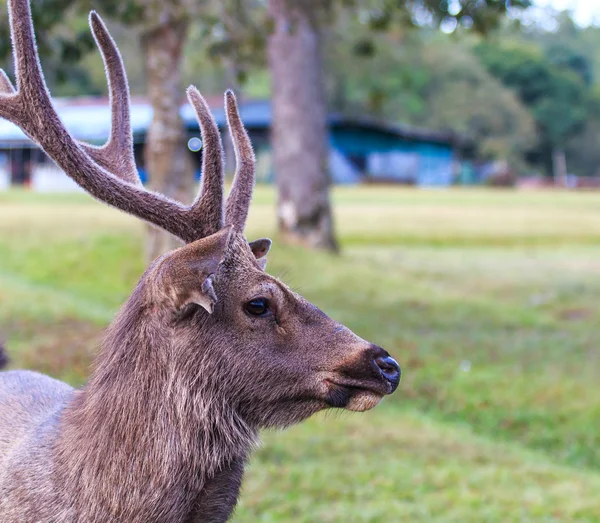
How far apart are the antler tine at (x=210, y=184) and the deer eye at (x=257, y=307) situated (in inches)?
12.5

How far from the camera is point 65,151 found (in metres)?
3.11

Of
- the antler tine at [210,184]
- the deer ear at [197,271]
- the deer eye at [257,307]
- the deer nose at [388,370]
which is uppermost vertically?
the antler tine at [210,184]

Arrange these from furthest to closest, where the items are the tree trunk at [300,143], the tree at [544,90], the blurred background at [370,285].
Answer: the tree at [544,90] < the tree trunk at [300,143] < the blurred background at [370,285]

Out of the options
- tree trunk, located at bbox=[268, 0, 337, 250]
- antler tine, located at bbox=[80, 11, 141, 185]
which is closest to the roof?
tree trunk, located at bbox=[268, 0, 337, 250]

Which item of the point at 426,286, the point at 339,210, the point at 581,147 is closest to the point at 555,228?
the point at 339,210

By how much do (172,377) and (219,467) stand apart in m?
0.32

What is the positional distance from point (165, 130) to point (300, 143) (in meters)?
3.80

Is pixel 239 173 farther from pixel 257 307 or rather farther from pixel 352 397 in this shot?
pixel 352 397

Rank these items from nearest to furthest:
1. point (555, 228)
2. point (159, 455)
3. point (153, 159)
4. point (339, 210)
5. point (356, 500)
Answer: point (159, 455) → point (356, 500) → point (153, 159) → point (555, 228) → point (339, 210)

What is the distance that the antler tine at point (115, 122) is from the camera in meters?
3.52

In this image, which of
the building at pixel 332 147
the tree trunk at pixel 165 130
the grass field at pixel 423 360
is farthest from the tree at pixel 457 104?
the tree trunk at pixel 165 130

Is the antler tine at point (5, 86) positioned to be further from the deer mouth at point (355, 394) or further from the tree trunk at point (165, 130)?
the tree trunk at point (165, 130)

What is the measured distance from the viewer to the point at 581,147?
224 ft

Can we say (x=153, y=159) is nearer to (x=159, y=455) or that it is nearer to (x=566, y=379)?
(x=566, y=379)
